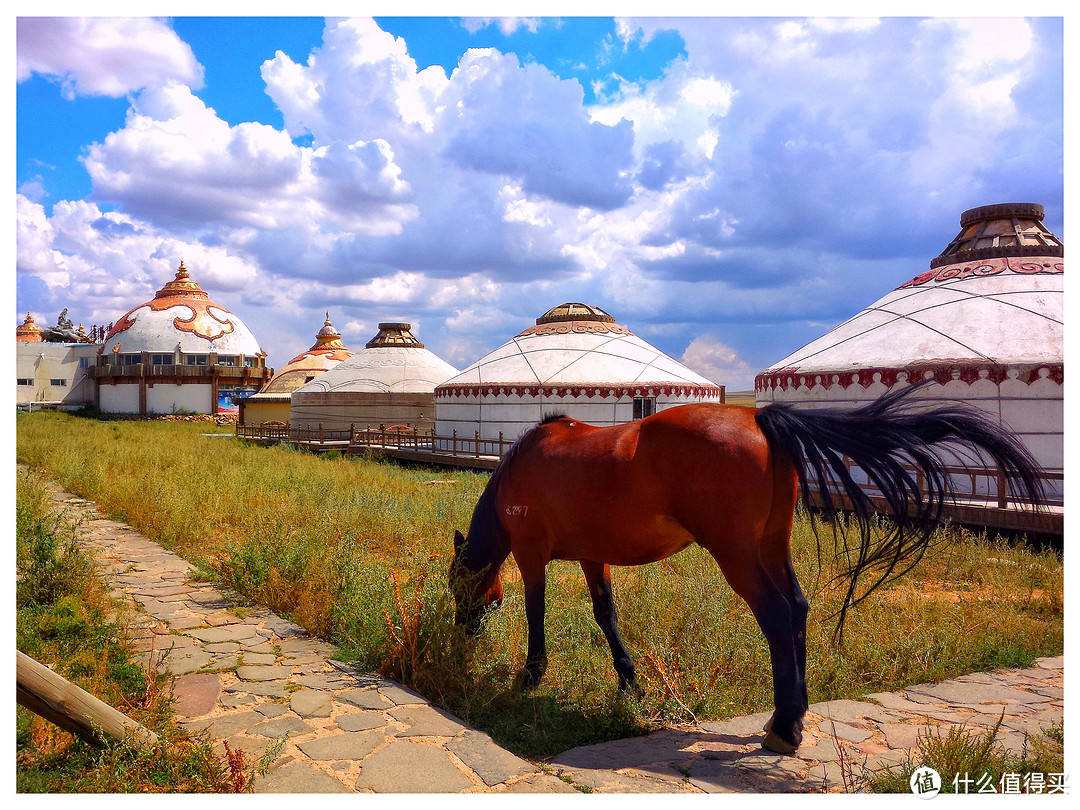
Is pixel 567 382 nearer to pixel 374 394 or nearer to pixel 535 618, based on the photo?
pixel 374 394

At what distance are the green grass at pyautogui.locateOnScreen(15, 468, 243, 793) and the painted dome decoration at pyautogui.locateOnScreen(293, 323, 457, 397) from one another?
23265 mm

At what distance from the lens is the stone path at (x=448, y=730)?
265 cm

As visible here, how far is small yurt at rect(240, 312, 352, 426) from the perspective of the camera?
34406 mm

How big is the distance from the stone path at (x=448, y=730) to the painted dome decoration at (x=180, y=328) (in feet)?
135

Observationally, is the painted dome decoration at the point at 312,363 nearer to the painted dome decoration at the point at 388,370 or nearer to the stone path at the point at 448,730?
the painted dome decoration at the point at 388,370

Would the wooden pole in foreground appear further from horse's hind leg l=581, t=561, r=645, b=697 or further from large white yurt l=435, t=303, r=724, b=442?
large white yurt l=435, t=303, r=724, b=442

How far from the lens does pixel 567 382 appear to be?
19312mm

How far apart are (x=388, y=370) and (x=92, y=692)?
26345mm

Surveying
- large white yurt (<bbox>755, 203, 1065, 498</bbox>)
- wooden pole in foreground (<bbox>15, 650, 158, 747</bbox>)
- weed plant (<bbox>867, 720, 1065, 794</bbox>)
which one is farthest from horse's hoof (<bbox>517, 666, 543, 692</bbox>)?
large white yurt (<bbox>755, 203, 1065, 498</bbox>)

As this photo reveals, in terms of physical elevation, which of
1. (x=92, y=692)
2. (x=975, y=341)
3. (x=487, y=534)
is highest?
(x=975, y=341)

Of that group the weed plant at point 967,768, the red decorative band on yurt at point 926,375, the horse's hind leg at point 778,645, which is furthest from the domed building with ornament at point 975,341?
the horse's hind leg at point 778,645

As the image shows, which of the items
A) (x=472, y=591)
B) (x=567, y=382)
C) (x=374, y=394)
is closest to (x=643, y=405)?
(x=567, y=382)

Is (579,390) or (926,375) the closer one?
(926,375)

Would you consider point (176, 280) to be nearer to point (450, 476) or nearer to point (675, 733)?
point (450, 476)
